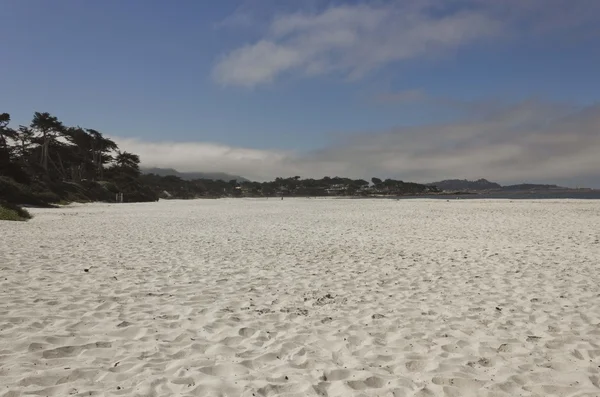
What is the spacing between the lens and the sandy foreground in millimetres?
4258

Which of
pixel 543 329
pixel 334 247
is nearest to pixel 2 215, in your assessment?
pixel 334 247

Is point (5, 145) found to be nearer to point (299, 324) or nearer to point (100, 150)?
point (100, 150)

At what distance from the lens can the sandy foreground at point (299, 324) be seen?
426 cm

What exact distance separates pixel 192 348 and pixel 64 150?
291ft

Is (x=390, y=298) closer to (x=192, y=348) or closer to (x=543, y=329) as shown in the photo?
(x=543, y=329)

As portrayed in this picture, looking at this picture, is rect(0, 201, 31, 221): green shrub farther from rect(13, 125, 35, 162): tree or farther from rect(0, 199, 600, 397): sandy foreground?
rect(13, 125, 35, 162): tree

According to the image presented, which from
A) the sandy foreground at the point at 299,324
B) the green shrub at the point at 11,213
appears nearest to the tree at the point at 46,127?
the green shrub at the point at 11,213

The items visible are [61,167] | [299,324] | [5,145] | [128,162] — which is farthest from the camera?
[128,162]

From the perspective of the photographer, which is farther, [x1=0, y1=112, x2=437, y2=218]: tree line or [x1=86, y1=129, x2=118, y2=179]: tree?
[x1=86, y1=129, x2=118, y2=179]: tree

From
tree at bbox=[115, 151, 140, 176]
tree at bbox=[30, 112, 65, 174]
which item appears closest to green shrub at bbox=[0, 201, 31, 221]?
tree at bbox=[30, 112, 65, 174]

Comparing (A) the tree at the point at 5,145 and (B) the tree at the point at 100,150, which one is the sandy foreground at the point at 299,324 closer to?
(A) the tree at the point at 5,145

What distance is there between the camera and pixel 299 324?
6211mm

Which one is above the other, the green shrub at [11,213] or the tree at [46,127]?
the tree at [46,127]

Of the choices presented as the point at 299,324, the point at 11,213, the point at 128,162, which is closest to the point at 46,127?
the point at 128,162
